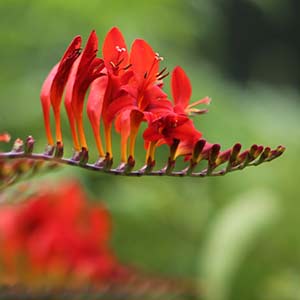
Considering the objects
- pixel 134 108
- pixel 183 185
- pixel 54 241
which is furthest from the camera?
pixel 183 185

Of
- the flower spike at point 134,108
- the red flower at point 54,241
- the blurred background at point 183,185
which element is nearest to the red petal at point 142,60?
the flower spike at point 134,108

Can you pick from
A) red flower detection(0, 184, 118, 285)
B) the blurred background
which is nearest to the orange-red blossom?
red flower detection(0, 184, 118, 285)

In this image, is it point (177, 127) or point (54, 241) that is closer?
point (177, 127)

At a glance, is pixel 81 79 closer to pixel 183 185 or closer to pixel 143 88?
pixel 143 88

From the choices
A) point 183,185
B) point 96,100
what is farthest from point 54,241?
point 183,185

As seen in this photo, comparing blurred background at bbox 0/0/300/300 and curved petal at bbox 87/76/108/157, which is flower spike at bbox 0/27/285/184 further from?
blurred background at bbox 0/0/300/300

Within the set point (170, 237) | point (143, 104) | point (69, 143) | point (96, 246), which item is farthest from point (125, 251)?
point (143, 104)

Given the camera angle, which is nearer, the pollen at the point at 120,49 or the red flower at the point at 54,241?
the pollen at the point at 120,49

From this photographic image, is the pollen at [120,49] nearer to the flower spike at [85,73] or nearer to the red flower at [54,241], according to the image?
the flower spike at [85,73]
